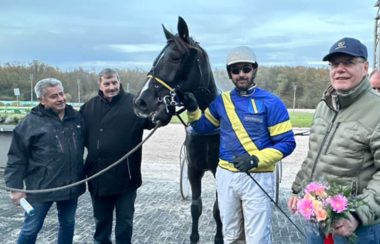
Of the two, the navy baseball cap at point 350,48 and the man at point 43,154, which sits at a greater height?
the navy baseball cap at point 350,48

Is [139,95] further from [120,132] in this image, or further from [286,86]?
[286,86]

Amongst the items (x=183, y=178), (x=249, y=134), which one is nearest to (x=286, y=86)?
(x=183, y=178)

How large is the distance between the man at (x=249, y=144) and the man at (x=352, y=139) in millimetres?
482

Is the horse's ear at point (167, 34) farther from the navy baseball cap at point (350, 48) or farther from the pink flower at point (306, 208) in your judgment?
the pink flower at point (306, 208)

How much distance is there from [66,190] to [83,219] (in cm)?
200

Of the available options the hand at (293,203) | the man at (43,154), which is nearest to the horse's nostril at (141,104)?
the man at (43,154)

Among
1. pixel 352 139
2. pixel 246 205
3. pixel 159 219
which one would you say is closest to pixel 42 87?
pixel 246 205

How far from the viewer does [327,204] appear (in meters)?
1.71

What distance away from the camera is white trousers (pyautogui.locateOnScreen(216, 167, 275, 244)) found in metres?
2.48

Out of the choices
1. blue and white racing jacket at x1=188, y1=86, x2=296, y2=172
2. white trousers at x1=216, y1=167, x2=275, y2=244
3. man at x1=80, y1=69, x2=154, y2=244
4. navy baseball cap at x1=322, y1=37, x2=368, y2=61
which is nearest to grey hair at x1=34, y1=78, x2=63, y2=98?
man at x1=80, y1=69, x2=154, y2=244

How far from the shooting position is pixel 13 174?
301cm

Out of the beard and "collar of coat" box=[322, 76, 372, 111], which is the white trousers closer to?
the beard

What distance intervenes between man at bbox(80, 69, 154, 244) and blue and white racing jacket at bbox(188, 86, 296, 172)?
92 centimetres

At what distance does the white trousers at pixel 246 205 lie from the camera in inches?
97.5
